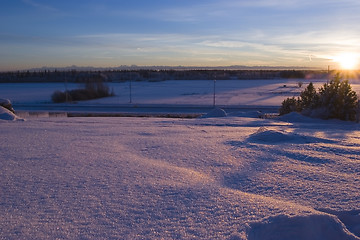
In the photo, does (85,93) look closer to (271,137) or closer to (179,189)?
(271,137)

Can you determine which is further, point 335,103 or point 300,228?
point 335,103

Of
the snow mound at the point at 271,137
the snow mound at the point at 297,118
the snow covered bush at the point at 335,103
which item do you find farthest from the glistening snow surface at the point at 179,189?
the snow covered bush at the point at 335,103

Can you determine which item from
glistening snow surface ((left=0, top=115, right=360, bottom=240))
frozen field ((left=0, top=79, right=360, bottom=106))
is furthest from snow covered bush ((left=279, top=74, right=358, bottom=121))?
frozen field ((left=0, top=79, right=360, bottom=106))

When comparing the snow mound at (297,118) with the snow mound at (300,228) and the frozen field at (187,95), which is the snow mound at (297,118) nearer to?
the snow mound at (300,228)

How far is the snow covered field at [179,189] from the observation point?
2.63m

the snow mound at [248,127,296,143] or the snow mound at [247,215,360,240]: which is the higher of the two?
the snow mound at [248,127,296,143]

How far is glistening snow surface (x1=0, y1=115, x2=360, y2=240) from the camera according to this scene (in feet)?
8.63

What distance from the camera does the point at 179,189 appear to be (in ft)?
11.1

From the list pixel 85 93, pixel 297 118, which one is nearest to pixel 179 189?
pixel 297 118

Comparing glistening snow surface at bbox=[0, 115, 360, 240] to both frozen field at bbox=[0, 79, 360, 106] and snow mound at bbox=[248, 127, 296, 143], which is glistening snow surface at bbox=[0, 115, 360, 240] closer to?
snow mound at bbox=[248, 127, 296, 143]

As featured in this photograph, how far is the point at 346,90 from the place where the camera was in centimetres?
1089

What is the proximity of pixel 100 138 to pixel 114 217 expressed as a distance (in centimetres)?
348

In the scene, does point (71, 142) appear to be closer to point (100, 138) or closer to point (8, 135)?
point (100, 138)

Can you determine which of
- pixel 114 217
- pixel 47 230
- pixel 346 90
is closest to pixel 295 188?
pixel 114 217
